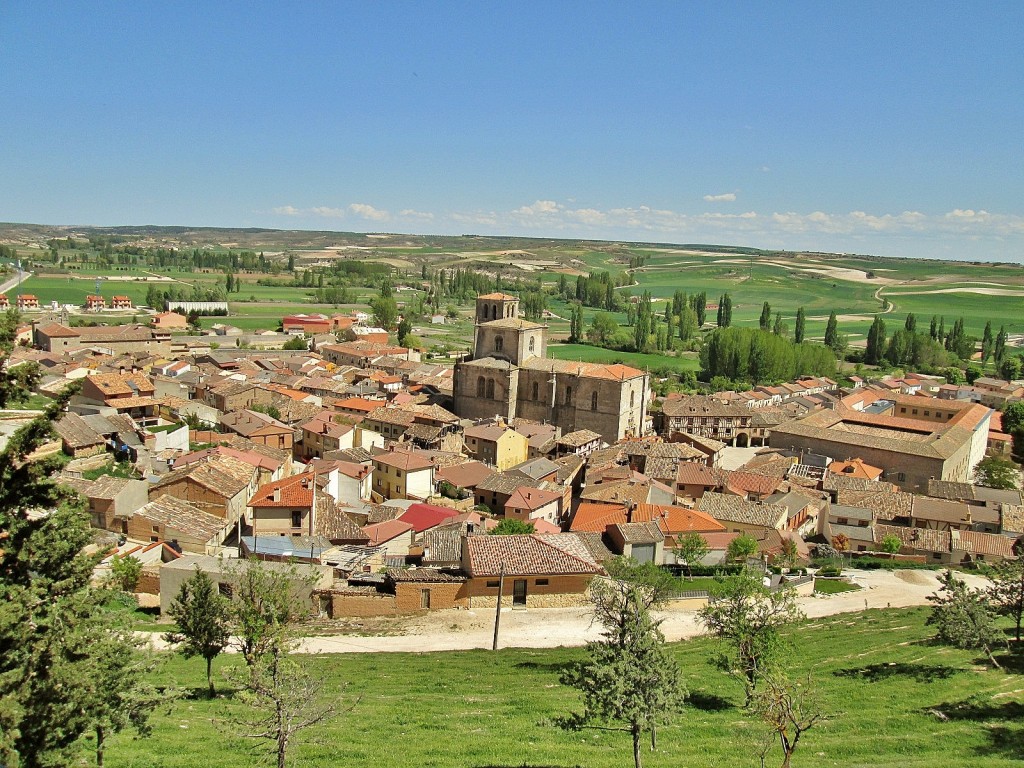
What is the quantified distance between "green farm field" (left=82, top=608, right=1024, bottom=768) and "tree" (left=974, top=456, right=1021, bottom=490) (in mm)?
29260

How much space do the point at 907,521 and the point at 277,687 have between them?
3297cm

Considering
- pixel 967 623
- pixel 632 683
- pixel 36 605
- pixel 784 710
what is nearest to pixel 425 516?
pixel 967 623

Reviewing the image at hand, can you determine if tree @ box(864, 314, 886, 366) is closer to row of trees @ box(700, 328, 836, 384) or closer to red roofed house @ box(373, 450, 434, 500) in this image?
row of trees @ box(700, 328, 836, 384)

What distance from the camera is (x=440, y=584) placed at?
20.0m

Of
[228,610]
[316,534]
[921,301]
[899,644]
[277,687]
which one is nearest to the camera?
[277,687]

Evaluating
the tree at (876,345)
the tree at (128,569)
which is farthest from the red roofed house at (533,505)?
the tree at (876,345)

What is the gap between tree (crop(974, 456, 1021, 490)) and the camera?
1655 inches

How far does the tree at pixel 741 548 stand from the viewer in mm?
28219

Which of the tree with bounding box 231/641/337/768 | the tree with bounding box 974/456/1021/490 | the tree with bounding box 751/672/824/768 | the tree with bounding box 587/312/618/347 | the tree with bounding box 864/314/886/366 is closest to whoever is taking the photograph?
the tree with bounding box 231/641/337/768

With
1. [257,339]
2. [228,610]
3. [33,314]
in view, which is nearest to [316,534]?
[228,610]

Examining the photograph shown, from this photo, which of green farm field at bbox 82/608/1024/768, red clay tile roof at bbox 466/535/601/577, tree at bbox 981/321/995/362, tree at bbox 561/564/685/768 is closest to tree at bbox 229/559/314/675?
green farm field at bbox 82/608/1024/768

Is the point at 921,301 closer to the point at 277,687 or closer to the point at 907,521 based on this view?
the point at 907,521

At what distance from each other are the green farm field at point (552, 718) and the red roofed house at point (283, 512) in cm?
806

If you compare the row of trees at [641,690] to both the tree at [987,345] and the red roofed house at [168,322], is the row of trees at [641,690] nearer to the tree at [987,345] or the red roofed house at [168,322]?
the red roofed house at [168,322]
